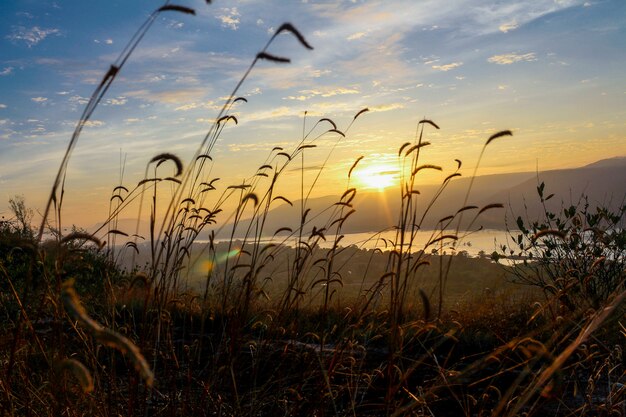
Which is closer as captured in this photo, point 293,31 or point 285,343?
point 293,31

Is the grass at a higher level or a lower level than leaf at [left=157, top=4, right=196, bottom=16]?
lower

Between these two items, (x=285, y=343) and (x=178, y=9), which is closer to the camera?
(x=178, y=9)

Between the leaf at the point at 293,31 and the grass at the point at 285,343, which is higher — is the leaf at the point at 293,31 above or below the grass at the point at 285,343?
above

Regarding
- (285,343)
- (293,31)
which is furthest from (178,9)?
(285,343)

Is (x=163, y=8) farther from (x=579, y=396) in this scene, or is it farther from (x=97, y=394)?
(x=579, y=396)

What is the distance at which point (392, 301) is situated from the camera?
283cm

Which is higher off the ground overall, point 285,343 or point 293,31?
point 293,31

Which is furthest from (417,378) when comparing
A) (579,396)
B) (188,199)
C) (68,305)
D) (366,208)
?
(366,208)

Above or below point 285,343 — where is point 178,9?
above

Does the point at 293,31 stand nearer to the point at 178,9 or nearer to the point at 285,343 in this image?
the point at 178,9

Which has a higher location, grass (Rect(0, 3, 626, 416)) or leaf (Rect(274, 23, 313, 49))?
leaf (Rect(274, 23, 313, 49))

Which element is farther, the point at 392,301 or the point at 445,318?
the point at 445,318

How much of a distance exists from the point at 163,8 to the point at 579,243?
22.7 ft

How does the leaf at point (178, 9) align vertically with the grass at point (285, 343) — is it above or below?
above
